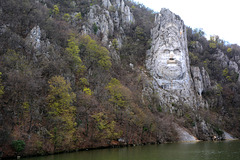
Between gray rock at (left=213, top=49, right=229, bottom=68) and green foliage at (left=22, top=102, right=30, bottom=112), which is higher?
gray rock at (left=213, top=49, right=229, bottom=68)

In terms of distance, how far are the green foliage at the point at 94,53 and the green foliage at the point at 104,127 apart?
1967 centimetres

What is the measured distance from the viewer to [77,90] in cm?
4384

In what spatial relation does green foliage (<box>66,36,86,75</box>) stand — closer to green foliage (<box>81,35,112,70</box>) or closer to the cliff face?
green foliage (<box>81,35,112,70</box>)

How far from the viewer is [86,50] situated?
57.5m

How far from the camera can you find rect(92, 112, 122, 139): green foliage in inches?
1550

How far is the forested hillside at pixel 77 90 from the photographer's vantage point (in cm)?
3101

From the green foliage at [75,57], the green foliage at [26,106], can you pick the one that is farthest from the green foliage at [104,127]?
the green foliage at [75,57]

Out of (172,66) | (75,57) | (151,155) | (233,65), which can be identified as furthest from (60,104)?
(233,65)

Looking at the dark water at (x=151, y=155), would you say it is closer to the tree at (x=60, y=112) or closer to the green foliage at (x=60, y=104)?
the tree at (x=60, y=112)

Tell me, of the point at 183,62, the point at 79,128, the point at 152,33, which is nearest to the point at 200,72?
the point at 183,62

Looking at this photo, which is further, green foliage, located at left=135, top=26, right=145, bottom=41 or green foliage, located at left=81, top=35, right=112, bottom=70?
green foliage, located at left=135, top=26, right=145, bottom=41

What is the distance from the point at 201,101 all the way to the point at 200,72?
524 inches

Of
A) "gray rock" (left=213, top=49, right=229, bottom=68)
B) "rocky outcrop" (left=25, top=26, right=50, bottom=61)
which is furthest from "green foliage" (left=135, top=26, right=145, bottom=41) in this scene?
"rocky outcrop" (left=25, top=26, right=50, bottom=61)

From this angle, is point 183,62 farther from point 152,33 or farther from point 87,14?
point 87,14
